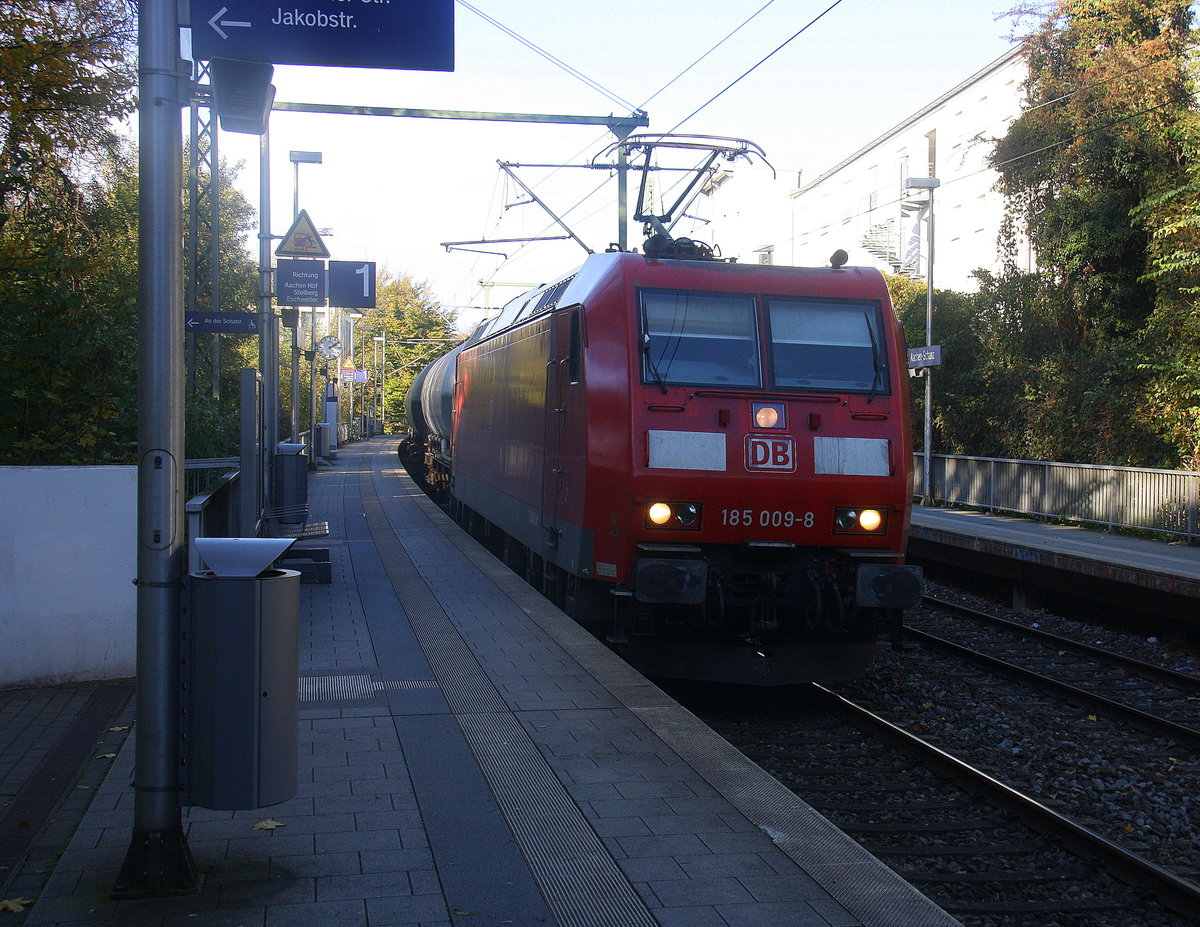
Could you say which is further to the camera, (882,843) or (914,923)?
(882,843)

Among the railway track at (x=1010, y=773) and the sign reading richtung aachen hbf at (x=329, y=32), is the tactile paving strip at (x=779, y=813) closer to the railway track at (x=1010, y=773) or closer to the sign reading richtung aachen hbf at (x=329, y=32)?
the railway track at (x=1010, y=773)

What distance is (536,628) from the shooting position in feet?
29.7

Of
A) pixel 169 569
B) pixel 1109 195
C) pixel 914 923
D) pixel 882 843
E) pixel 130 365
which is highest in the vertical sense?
pixel 1109 195

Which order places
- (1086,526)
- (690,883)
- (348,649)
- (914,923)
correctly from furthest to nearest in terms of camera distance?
(1086,526) → (348,649) → (690,883) → (914,923)

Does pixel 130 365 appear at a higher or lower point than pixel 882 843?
higher

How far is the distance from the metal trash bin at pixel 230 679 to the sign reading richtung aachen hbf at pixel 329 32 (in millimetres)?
2209

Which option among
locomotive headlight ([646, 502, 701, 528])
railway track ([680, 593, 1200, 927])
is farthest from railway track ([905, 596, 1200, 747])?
locomotive headlight ([646, 502, 701, 528])

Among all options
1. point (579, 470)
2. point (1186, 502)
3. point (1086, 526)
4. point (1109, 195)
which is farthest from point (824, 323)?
point (1109, 195)

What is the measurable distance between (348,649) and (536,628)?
156 cm

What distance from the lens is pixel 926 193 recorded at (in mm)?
37062

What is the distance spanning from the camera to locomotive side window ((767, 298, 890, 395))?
8.40m

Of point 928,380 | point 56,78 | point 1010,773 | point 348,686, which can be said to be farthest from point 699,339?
point 928,380

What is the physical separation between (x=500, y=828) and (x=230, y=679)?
1.30 meters

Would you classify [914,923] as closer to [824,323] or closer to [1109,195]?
[824,323]
